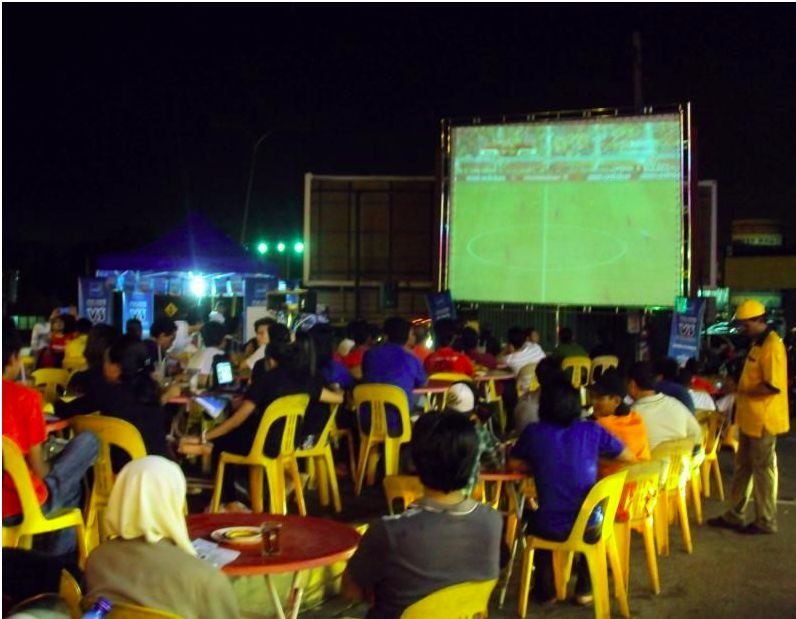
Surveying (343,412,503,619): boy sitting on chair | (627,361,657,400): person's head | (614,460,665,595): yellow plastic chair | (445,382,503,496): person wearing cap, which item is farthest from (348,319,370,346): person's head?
(343,412,503,619): boy sitting on chair

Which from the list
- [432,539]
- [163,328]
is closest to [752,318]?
[432,539]

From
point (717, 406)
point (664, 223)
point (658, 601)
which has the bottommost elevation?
point (658, 601)

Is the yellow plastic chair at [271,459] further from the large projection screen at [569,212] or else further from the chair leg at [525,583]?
the large projection screen at [569,212]

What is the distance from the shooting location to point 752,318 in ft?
20.2

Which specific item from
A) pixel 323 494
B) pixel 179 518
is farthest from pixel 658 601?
pixel 179 518

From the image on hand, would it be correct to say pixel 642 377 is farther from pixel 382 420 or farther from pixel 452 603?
pixel 452 603

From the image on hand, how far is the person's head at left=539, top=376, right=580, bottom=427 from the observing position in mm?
4496

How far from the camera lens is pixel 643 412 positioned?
570 cm

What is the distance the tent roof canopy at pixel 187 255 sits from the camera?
13.1 metres

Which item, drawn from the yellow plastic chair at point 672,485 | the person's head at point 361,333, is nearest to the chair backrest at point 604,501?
the yellow plastic chair at point 672,485

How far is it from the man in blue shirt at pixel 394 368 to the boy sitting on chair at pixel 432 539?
452 centimetres

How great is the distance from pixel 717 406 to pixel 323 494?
3.66 metres

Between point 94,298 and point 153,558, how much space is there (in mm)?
12228

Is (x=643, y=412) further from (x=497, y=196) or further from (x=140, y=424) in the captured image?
(x=497, y=196)
